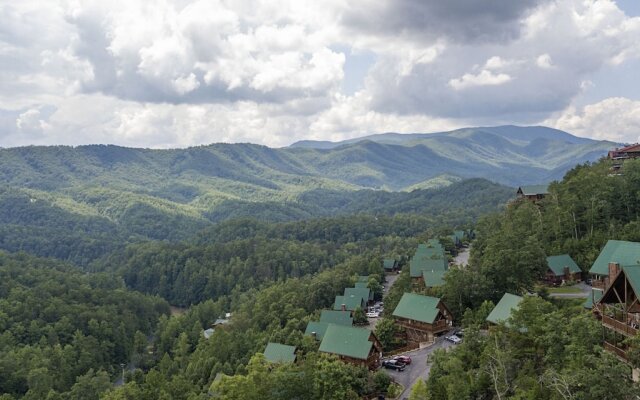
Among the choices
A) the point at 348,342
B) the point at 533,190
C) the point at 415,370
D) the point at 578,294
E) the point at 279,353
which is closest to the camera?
the point at 415,370

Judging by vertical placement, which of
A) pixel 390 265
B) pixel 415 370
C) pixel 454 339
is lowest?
pixel 390 265

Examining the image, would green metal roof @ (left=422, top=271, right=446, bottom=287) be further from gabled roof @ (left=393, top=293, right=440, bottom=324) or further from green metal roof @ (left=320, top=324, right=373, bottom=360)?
green metal roof @ (left=320, top=324, right=373, bottom=360)

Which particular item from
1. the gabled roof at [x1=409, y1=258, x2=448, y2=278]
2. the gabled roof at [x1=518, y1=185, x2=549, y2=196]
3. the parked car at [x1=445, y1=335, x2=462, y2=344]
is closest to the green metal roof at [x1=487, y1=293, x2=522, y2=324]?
the parked car at [x1=445, y1=335, x2=462, y2=344]

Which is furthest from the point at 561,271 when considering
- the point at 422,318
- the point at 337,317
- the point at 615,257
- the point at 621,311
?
the point at 621,311

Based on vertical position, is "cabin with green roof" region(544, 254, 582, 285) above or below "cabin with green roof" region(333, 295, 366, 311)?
above

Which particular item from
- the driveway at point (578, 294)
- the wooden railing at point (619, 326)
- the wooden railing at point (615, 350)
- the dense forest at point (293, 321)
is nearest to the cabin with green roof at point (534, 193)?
the dense forest at point (293, 321)

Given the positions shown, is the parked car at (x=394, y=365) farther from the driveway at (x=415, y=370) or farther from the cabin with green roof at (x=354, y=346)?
the cabin with green roof at (x=354, y=346)

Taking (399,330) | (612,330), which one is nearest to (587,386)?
(612,330)

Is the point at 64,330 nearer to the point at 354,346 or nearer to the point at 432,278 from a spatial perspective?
the point at 432,278
